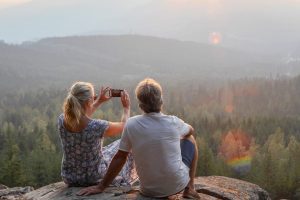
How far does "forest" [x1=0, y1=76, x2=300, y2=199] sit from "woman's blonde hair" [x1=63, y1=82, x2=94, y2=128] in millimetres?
42430

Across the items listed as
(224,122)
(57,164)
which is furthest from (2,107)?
(57,164)

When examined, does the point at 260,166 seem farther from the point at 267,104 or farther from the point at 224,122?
the point at 267,104

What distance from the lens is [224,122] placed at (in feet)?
374

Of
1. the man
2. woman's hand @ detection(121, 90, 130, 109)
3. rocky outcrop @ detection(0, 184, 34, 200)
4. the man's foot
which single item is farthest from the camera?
rocky outcrop @ detection(0, 184, 34, 200)

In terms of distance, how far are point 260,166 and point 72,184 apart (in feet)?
190

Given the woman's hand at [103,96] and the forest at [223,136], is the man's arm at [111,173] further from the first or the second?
the forest at [223,136]

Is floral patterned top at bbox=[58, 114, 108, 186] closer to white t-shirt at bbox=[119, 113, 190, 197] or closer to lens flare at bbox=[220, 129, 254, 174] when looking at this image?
white t-shirt at bbox=[119, 113, 190, 197]

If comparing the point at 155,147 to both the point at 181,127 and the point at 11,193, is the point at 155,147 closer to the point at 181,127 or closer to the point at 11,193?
the point at 181,127

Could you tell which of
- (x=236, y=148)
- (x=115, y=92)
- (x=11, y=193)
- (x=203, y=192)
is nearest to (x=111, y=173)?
(x=115, y=92)

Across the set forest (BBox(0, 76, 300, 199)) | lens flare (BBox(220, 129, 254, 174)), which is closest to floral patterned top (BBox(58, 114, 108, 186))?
forest (BBox(0, 76, 300, 199))

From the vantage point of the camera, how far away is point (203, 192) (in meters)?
11.1

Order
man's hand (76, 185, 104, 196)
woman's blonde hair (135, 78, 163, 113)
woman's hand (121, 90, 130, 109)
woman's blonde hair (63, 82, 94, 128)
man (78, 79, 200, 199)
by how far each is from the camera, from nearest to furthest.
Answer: woman's blonde hair (135, 78, 163, 113) → man (78, 79, 200, 199) → woman's blonde hair (63, 82, 94, 128) → man's hand (76, 185, 104, 196) → woman's hand (121, 90, 130, 109)

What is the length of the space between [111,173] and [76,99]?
1.61 m

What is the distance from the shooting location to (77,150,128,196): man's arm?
9328 mm
